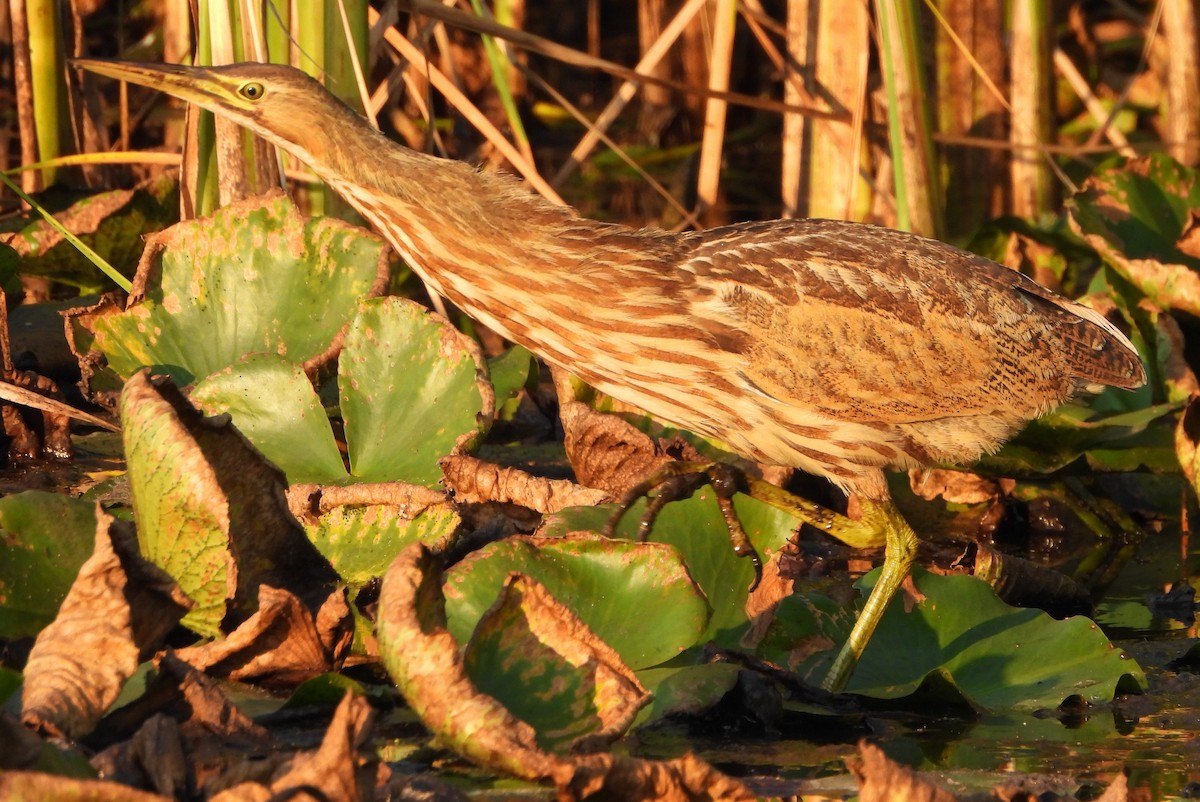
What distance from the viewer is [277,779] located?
1.75 meters

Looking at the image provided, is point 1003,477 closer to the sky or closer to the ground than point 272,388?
closer to the ground

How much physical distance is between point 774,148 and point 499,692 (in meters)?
5.58

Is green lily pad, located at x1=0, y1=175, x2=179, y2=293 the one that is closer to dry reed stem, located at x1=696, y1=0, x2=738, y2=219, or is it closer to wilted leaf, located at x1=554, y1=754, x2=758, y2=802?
dry reed stem, located at x1=696, y1=0, x2=738, y2=219

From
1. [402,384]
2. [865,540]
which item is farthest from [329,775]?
[865,540]

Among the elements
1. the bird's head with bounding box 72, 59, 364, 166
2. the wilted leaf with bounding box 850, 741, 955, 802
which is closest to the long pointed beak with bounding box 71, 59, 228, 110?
the bird's head with bounding box 72, 59, 364, 166

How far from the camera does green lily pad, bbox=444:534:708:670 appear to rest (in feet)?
7.82

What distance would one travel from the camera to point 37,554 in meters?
2.32

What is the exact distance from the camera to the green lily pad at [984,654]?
2.58m

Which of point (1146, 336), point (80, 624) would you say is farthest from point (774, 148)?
point (80, 624)

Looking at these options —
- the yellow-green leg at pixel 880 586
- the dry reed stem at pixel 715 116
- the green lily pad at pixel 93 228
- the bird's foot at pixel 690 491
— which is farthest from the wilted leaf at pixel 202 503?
the dry reed stem at pixel 715 116

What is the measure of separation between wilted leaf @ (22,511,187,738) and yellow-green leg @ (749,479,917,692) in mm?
1082

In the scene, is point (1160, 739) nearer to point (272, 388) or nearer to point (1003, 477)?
point (1003, 477)

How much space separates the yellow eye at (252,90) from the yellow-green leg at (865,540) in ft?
3.92

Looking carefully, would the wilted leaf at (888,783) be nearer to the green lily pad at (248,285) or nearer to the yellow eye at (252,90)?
the yellow eye at (252,90)
